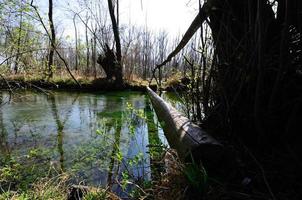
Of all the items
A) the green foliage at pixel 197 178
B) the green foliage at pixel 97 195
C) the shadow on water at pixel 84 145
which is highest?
the green foliage at pixel 197 178

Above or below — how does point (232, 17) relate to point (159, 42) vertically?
below

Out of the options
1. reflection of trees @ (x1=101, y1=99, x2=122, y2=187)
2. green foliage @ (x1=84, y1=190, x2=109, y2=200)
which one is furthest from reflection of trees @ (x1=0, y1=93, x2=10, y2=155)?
green foliage @ (x1=84, y1=190, x2=109, y2=200)

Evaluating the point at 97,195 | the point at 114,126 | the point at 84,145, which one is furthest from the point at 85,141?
the point at 97,195

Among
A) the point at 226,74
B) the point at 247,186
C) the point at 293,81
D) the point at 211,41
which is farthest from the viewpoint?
the point at 211,41

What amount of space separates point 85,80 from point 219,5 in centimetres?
1311

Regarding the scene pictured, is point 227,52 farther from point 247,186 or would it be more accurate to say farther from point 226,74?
point 247,186

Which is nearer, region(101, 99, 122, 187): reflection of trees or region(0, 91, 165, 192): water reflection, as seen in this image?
region(0, 91, 165, 192): water reflection

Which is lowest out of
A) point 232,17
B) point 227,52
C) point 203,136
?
point 203,136

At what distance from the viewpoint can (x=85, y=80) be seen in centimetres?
1458

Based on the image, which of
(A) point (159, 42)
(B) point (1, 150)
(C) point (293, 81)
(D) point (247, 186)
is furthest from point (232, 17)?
(A) point (159, 42)

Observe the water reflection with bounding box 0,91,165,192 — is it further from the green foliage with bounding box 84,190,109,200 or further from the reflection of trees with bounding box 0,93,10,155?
the green foliage with bounding box 84,190,109,200

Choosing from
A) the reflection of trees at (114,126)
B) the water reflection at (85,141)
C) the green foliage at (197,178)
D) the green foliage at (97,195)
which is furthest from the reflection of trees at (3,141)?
the green foliage at (197,178)

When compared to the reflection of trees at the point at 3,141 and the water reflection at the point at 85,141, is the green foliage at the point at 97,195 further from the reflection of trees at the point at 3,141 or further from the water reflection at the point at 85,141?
the reflection of trees at the point at 3,141

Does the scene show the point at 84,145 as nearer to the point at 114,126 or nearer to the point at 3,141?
the point at 3,141
